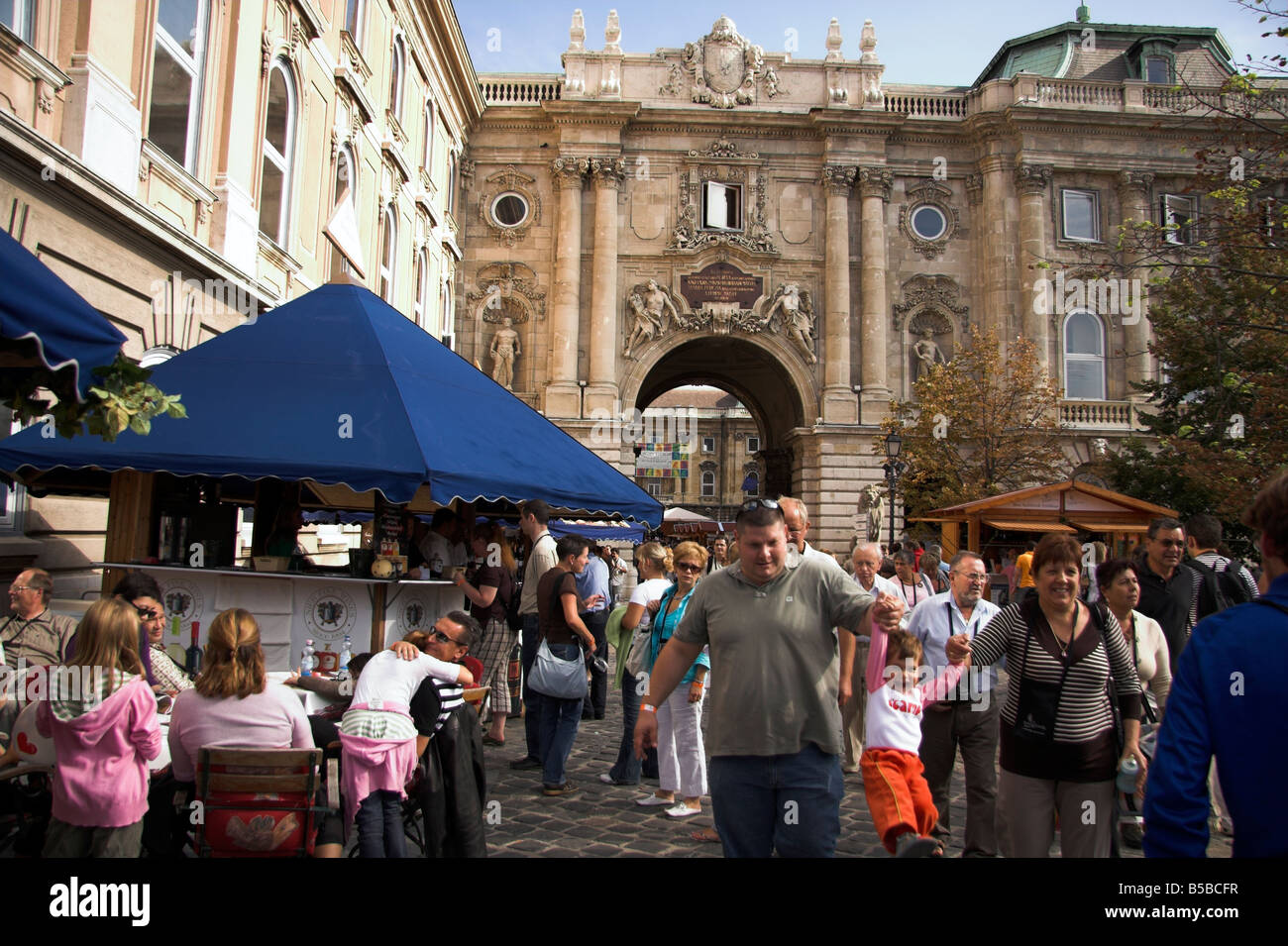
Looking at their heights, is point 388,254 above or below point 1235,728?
above

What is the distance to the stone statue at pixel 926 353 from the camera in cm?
3125

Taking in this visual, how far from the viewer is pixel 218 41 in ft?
42.2

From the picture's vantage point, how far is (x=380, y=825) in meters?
4.40

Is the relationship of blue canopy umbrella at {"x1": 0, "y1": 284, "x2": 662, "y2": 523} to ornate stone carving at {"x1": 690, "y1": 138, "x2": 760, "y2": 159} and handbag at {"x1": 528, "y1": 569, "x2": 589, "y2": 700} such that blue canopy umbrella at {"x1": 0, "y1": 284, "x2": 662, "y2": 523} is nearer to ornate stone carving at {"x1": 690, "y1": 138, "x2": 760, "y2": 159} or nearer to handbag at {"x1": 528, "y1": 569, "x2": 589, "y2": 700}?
handbag at {"x1": 528, "y1": 569, "x2": 589, "y2": 700}

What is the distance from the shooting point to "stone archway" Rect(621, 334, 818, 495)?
31.3 meters

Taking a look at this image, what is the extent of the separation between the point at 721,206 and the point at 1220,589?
2718 cm

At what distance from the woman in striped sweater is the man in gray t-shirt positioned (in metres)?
1.11

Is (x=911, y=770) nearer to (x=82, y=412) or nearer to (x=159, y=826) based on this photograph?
(x=159, y=826)

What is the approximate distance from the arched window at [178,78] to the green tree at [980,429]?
802 inches

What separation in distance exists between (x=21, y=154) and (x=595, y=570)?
676 centimetres

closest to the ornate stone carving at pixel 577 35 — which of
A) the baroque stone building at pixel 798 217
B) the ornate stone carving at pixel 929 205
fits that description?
the baroque stone building at pixel 798 217

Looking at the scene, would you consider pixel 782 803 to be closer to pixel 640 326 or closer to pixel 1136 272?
pixel 640 326

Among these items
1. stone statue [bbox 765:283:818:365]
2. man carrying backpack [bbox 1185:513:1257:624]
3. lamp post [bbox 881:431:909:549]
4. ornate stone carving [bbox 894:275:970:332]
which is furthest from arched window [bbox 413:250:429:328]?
man carrying backpack [bbox 1185:513:1257:624]

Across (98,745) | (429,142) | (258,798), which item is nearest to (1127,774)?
(258,798)
